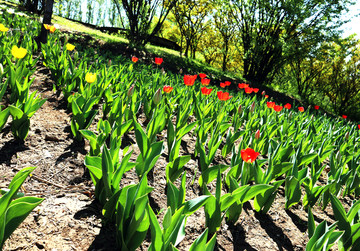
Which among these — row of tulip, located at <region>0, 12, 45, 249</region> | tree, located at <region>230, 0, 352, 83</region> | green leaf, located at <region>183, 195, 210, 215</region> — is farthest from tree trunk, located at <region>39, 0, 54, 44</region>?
tree, located at <region>230, 0, 352, 83</region>

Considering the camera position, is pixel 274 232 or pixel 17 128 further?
pixel 17 128

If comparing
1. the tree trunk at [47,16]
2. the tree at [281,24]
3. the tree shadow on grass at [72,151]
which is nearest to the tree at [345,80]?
the tree at [281,24]

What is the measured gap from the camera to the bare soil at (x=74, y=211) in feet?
3.81

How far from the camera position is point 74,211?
1.32 m

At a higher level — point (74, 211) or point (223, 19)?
point (223, 19)

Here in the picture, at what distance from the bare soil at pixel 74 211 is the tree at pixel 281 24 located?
31.7 feet

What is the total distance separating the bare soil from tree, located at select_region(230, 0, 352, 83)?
31.7ft

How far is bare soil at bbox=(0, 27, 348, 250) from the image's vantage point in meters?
1.16

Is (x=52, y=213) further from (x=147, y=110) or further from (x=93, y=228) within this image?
(x=147, y=110)

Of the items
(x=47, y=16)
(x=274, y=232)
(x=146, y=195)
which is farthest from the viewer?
(x=47, y=16)

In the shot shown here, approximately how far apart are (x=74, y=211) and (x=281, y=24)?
11521 mm

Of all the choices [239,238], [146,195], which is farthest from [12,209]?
[239,238]

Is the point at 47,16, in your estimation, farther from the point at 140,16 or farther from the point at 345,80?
the point at 345,80

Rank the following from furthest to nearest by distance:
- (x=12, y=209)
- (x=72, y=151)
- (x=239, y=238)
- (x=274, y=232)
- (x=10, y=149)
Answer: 1. (x=72, y=151)
2. (x=10, y=149)
3. (x=274, y=232)
4. (x=239, y=238)
5. (x=12, y=209)
